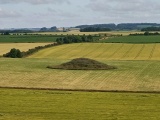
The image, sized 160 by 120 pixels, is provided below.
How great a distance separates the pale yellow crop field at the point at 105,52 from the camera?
76.1m

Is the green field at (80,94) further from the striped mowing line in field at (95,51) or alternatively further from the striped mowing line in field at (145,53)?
the striped mowing line in field at (95,51)

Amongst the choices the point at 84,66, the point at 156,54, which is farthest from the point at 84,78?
the point at 156,54

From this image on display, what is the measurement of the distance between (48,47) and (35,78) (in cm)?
5216

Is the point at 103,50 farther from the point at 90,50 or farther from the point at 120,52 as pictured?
the point at 120,52

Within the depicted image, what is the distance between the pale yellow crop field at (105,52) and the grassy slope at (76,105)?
4174cm

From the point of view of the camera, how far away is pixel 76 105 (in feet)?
92.5

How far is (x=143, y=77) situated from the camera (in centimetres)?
4419

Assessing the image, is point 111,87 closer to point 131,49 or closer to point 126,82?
point 126,82

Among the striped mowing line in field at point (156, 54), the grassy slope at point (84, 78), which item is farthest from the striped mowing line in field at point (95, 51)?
the grassy slope at point (84, 78)

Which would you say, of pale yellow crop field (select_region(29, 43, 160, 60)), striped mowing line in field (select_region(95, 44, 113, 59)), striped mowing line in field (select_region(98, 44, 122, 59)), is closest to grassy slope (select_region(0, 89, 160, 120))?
pale yellow crop field (select_region(29, 43, 160, 60))

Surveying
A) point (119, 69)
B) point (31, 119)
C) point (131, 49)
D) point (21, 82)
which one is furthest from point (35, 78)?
point (131, 49)

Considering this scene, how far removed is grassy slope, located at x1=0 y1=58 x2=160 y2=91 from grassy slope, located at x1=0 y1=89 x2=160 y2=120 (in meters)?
4.28

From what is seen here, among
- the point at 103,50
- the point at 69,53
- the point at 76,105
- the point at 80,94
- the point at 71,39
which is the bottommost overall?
the point at 69,53

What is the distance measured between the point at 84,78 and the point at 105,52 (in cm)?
4075
